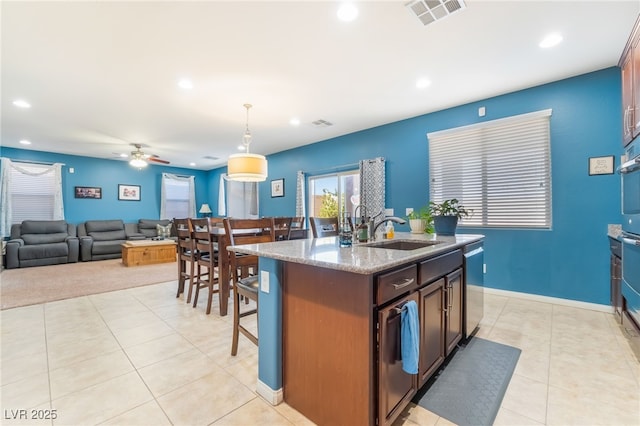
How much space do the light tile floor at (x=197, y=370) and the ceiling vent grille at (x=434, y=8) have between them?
2.69m

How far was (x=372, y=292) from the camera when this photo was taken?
1.22m

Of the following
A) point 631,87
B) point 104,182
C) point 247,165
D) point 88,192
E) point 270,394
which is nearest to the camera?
point 270,394

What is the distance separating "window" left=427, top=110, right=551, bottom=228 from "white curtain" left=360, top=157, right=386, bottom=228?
0.81 m

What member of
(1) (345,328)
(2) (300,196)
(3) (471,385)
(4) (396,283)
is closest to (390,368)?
(1) (345,328)

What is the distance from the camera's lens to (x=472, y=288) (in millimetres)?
2369

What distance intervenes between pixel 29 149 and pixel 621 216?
418 inches

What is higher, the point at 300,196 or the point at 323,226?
the point at 300,196

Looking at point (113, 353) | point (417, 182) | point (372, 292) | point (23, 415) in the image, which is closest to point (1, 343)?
point (113, 353)

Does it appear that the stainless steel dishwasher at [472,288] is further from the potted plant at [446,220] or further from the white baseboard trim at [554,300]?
the white baseboard trim at [554,300]

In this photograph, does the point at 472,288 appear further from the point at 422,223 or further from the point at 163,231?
the point at 163,231

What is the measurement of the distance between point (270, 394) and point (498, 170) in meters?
3.75

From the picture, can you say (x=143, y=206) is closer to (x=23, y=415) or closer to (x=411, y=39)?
(x=23, y=415)

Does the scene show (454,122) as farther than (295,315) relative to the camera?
Yes

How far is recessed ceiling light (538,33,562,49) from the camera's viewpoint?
245 centimetres
